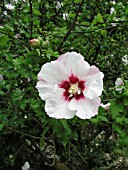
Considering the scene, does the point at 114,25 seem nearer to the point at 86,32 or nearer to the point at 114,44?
the point at 86,32

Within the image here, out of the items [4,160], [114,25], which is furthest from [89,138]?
[114,25]

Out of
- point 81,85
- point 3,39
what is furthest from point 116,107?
point 3,39

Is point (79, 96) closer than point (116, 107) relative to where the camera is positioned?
Yes

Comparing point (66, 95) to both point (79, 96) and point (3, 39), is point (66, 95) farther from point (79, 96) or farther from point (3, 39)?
point (3, 39)

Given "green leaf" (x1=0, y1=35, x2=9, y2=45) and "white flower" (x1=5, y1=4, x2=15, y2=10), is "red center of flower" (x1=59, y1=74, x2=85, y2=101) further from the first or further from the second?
"white flower" (x1=5, y1=4, x2=15, y2=10)

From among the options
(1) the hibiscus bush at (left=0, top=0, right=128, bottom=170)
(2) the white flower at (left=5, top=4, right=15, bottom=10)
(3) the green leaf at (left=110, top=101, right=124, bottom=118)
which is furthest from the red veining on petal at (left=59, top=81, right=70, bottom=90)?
(2) the white flower at (left=5, top=4, right=15, bottom=10)

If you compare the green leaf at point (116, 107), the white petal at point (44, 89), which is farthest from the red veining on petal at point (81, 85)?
the green leaf at point (116, 107)

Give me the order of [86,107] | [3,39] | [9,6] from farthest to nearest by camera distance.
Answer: [9,6]
[3,39]
[86,107]
